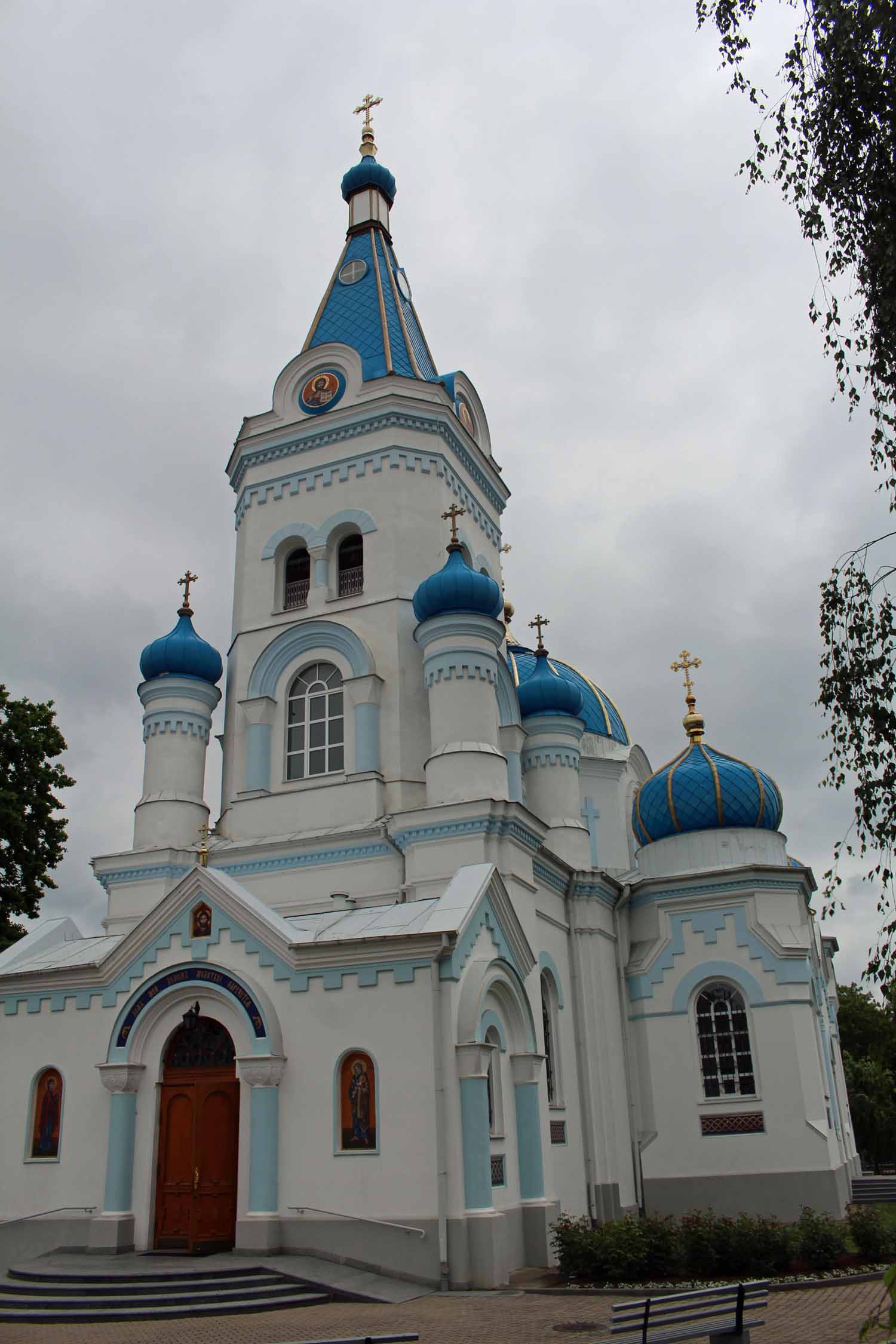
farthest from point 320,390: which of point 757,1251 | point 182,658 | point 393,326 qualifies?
point 757,1251

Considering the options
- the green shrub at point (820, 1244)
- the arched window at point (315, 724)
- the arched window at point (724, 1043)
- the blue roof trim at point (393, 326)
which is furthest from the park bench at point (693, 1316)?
the blue roof trim at point (393, 326)

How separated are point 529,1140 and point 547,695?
7191mm

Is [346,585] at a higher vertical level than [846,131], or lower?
higher

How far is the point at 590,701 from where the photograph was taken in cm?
2147

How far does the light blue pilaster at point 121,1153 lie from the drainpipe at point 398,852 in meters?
3.52

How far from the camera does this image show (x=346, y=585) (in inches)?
629

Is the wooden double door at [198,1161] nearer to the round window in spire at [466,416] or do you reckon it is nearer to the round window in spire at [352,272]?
the round window in spire at [466,416]

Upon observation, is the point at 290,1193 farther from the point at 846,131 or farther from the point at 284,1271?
the point at 846,131

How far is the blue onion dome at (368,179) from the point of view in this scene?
20.5 m

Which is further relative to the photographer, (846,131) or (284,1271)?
(284,1271)

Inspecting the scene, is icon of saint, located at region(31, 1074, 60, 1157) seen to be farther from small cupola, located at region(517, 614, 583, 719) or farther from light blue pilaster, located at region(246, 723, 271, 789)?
small cupola, located at region(517, 614, 583, 719)

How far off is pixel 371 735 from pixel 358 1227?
6.06 m

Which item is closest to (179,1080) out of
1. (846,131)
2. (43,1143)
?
(43,1143)

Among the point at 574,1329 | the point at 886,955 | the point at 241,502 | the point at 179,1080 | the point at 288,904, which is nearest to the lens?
the point at 886,955
